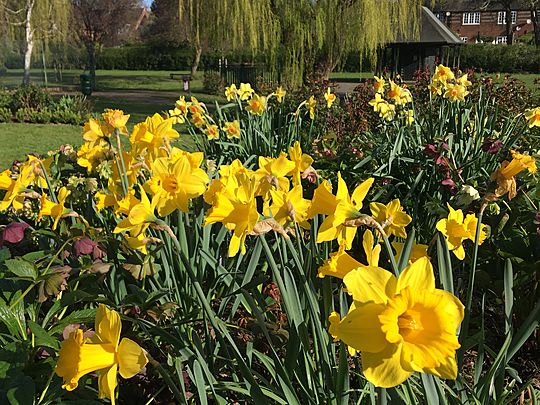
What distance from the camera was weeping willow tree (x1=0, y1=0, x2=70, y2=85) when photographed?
49.1 ft

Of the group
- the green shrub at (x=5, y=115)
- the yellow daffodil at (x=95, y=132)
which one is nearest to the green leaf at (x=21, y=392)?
the yellow daffodil at (x=95, y=132)

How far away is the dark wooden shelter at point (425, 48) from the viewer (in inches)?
757

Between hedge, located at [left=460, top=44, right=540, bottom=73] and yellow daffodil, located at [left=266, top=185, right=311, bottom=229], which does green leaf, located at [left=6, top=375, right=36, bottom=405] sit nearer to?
yellow daffodil, located at [left=266, top=185, right=311, bottom=229]

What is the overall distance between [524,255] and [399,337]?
150cm

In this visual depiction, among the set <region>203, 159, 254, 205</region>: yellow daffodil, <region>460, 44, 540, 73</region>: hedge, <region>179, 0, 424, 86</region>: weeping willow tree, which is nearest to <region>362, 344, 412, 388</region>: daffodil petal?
<region>203, 159, 254, 205</region>: yellow daffodil

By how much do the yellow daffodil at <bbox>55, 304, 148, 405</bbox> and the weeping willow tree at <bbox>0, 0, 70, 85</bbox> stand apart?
15218 millimetres

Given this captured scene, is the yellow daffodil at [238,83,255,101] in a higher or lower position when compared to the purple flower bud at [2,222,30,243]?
higher

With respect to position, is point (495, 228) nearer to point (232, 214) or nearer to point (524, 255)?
point (524, 255)

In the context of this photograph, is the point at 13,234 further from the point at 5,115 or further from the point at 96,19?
the point at 96,19

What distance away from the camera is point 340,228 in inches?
41.1

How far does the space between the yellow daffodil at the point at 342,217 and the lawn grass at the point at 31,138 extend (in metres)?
6.03

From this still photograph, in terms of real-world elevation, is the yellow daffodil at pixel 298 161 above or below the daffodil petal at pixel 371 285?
above

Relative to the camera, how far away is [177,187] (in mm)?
1227

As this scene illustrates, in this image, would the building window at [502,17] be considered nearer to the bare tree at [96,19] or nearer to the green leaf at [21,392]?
the bare tree at [96,19]
